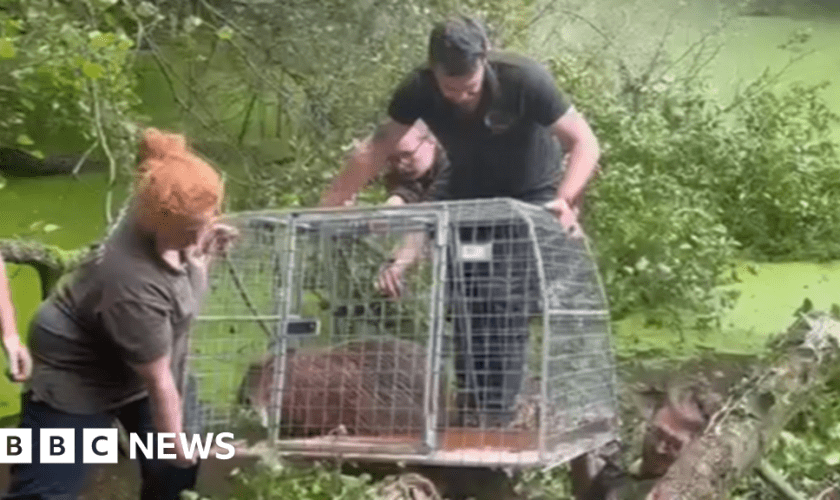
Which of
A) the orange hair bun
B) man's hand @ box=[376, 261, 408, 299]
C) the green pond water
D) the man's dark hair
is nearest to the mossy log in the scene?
the green pond water

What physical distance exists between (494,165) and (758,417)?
45 cm

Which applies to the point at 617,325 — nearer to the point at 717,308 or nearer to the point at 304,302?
the point at 717,308

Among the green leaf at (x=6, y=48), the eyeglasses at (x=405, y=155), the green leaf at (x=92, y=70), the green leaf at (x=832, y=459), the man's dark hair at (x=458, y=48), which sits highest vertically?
the man's dark hair at (x=458, y=48)

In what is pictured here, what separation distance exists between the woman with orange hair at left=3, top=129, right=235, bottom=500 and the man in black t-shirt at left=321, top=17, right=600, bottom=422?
279mm

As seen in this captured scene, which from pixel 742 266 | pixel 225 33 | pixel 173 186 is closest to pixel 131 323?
pixel 173 186

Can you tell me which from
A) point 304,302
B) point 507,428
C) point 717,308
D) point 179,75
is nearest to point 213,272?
point 304,302

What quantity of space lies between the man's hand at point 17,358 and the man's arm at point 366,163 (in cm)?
43

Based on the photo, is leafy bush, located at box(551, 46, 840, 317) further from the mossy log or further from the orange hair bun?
the mossy log

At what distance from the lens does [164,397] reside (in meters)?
Answer: 1.68

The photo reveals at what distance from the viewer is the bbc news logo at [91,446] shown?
167 cm

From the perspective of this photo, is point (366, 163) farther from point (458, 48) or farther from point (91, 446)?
point (91, 446)

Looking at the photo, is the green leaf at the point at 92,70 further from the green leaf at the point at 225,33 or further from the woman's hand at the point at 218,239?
the woman's hand at the point at 218,239

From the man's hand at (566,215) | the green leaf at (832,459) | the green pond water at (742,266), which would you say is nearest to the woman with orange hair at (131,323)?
the green pond water at (742,266)

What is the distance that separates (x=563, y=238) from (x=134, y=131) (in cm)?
59
